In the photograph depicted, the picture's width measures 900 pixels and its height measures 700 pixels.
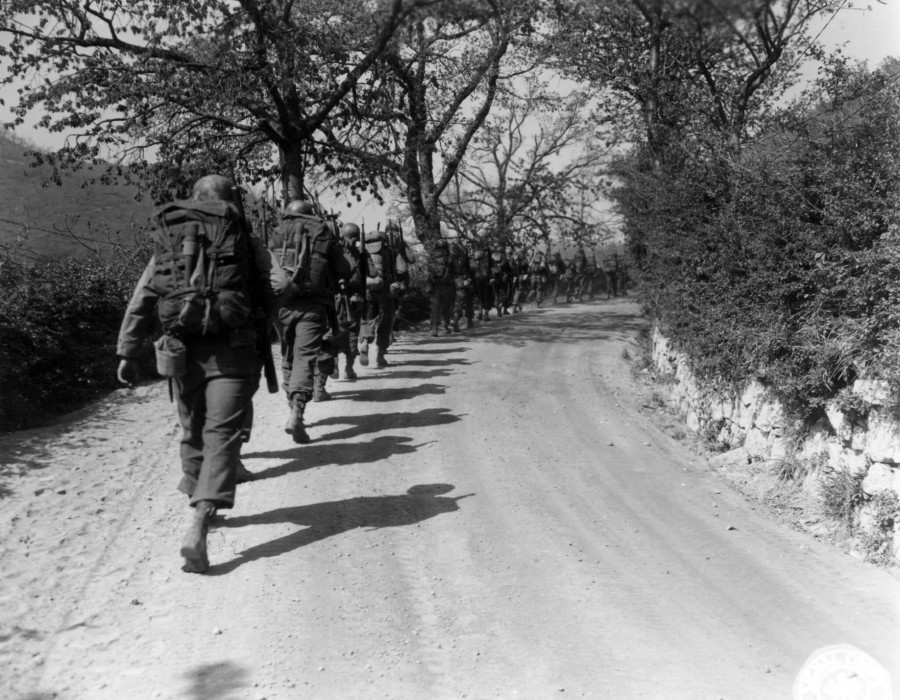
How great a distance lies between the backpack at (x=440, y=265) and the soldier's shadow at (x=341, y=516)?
30.9 ft

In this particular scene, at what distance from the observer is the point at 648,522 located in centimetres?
604

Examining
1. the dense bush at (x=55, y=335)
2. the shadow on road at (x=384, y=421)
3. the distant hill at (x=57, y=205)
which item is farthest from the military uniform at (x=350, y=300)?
the distant hill at (x=57, y=205)

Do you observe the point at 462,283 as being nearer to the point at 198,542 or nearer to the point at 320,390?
the point at 320,390

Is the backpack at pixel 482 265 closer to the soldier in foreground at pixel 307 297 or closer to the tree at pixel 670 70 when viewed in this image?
the tree at pixel 670 70

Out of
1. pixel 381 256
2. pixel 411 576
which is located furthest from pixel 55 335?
pixel 411 576

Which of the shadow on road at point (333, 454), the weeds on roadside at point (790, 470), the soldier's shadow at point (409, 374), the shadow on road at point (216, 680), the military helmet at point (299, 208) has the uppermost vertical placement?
the military helmet at point (299, 208)

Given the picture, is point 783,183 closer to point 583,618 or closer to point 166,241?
point 583,618

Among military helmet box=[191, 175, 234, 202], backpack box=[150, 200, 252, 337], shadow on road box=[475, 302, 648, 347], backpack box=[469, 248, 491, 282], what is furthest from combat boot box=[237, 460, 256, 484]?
backpack box=[469, 248, 491, 282]

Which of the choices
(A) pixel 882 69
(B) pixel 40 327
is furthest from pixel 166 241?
(A) pixel 882 69

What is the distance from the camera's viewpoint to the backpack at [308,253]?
25.1ft

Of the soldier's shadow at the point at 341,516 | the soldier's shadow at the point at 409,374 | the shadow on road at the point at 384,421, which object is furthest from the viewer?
the soldier's shadow at the point at 409,374

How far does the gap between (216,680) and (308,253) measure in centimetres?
454

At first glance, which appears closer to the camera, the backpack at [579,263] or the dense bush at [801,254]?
the dense bush at [801,254]

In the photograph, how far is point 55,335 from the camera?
29.7ft
